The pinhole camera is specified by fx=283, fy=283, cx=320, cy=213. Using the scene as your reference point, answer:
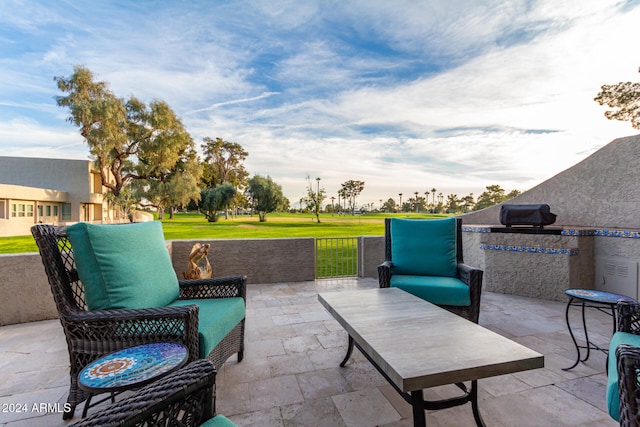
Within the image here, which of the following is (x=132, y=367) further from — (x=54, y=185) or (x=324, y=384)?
(x=54, y=185)

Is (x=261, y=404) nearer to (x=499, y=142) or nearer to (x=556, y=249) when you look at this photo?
(x=556, y=249)

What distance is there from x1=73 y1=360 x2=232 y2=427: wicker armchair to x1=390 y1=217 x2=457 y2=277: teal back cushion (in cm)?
259

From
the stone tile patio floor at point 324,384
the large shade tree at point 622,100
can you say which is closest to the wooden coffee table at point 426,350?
the stone tile patio floor at point 324,384

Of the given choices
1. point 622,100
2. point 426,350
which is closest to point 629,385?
point 426,350

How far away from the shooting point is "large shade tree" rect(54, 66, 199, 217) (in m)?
20.0

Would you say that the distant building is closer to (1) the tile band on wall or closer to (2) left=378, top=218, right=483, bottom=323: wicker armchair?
(2) left=378, top=218, right=483, bottom=323: wicker armchair

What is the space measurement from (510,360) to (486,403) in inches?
33.1

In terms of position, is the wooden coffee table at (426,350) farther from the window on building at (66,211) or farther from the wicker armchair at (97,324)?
the window on building at (66,211)

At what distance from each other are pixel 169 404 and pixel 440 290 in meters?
2.44

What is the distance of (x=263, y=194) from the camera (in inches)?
1177

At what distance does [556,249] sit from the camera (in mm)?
4020

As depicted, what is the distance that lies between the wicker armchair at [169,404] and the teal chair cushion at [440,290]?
7.05ft

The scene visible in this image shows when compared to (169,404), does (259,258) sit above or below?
below

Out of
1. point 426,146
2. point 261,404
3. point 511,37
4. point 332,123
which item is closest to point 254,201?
point 332,123
